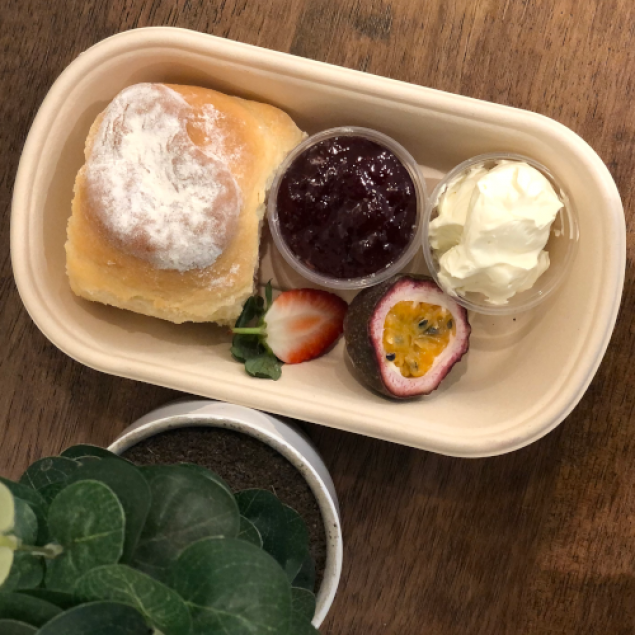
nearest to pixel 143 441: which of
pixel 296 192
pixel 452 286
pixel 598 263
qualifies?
pixel 296 192

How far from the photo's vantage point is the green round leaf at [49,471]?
0.79 m

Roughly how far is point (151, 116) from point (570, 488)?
1169 millimetres

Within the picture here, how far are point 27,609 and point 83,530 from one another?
99 mm

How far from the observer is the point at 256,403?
1.10 m

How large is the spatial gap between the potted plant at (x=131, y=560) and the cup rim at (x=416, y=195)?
0.57 meters

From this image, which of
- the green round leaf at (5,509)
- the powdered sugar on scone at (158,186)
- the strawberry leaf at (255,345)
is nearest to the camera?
the green round leaf at (5,509)

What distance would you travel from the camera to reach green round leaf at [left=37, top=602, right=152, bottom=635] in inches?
24.0

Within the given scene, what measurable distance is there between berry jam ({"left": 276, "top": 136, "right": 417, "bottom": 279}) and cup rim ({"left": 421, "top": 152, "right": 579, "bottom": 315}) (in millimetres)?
53

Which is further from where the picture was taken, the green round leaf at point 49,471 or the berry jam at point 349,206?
the berry jam at point 349,206

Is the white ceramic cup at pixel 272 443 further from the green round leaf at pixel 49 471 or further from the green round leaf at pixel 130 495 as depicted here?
the green round leaf at pixel 130 495

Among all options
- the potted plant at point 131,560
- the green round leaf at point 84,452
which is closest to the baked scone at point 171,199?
the green round leaf at point 84,452

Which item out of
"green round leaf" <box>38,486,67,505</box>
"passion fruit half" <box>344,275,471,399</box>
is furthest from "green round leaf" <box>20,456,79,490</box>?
"passion fruit half" <box>344,275,471,399</box>

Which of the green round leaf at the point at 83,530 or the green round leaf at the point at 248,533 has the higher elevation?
the green round leaf at the point at 83,530

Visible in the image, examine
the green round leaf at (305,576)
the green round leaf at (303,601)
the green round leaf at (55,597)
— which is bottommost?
the green round leaf at (305,576)
